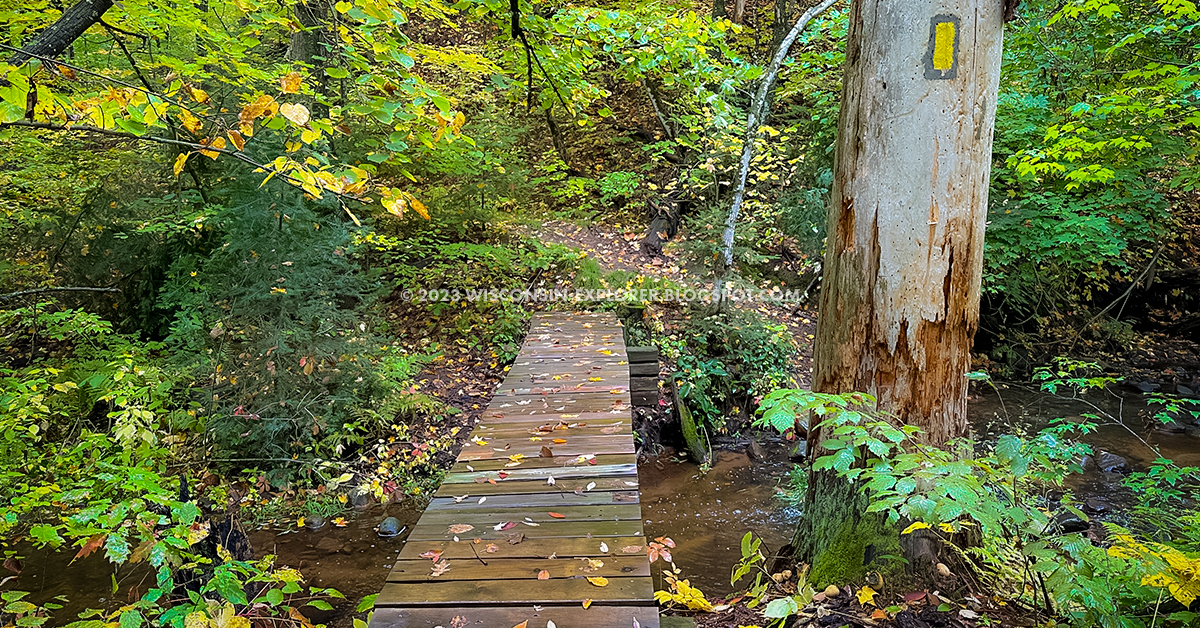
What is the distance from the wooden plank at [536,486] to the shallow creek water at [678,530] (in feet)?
5.98

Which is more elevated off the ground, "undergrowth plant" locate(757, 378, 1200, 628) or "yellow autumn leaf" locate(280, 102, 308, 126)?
"yellow autumn leaf" locate(280, 102, 308, 126)

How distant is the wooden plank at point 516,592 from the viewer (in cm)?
220

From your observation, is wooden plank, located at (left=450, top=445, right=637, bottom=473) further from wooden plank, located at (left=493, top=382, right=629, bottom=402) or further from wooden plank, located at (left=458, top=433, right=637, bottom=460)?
wooden plank, located at (left=493, top=382, right=629, bottom=402)

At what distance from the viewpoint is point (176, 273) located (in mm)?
7660

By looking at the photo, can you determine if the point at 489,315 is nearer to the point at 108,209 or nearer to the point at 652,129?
the point at 108,209

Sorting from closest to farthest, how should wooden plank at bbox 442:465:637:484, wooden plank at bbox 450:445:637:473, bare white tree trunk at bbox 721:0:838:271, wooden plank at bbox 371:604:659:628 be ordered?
wooden plank at bbox 371:604:659:628 < wooden plank at bbox 442:465:637:484 < wooden plank at bbox 450:445:637:473 < bare white tree trunk at bbox 721:0:838:271

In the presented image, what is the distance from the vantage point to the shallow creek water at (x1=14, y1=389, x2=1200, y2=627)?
4.92 m

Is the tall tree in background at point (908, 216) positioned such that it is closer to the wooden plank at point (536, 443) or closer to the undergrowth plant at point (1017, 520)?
the undergrowth plant at point (1017, 520)

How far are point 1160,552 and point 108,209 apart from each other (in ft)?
35.1

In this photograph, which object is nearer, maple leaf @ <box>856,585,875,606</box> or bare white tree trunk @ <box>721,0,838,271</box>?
maple leaf @ <box>856,585,875,606</box>

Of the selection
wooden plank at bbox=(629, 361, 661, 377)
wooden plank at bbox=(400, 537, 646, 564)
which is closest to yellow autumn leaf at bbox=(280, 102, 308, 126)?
wooden plank at bbox=(400, 537, 646, 564)

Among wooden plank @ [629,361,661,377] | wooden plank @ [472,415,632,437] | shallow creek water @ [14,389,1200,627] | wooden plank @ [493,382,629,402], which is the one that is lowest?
shallow creek water @ [14,389,1200,627]

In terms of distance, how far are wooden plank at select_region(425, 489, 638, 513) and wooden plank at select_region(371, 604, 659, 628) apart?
850 mm

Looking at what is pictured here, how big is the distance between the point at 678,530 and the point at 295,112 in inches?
196
